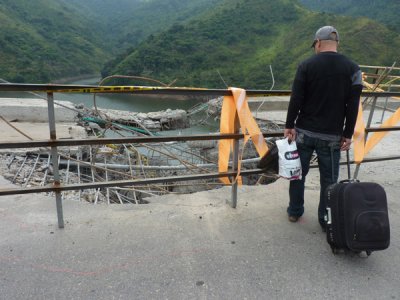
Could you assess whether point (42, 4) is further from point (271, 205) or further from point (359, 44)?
point (271, 205)

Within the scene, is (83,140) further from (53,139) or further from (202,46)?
(202,46)

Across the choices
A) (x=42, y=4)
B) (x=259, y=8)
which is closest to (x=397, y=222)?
(x=259, y=8)

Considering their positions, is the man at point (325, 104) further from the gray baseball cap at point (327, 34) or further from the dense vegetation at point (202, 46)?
the dense vegetation at point (202, 46)

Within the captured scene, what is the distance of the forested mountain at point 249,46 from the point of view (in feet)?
139

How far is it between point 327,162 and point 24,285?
7.91 ft

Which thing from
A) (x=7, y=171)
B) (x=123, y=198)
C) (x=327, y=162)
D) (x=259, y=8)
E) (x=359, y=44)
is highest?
(x=259, y=8)

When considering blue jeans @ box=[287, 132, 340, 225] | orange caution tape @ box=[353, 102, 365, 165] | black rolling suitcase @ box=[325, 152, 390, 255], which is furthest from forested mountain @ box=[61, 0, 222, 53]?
black rolling suitcase @ box=[325, 152, 390, 255]

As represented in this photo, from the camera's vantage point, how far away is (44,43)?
204ft

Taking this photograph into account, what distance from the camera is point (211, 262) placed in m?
2.54

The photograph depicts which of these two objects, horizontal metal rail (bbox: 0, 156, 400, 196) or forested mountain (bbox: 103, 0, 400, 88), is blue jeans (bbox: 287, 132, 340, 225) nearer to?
horizontal metal rail (bbox: 0, 156, 400, 196)

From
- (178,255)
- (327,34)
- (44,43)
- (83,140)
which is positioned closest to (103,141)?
(83,140)

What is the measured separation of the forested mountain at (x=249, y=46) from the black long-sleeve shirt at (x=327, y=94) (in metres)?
34.5

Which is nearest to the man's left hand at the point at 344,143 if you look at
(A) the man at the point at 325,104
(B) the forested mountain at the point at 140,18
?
(A) the man at the point at 325,104

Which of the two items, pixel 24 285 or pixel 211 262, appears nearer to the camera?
pixel 24 285
